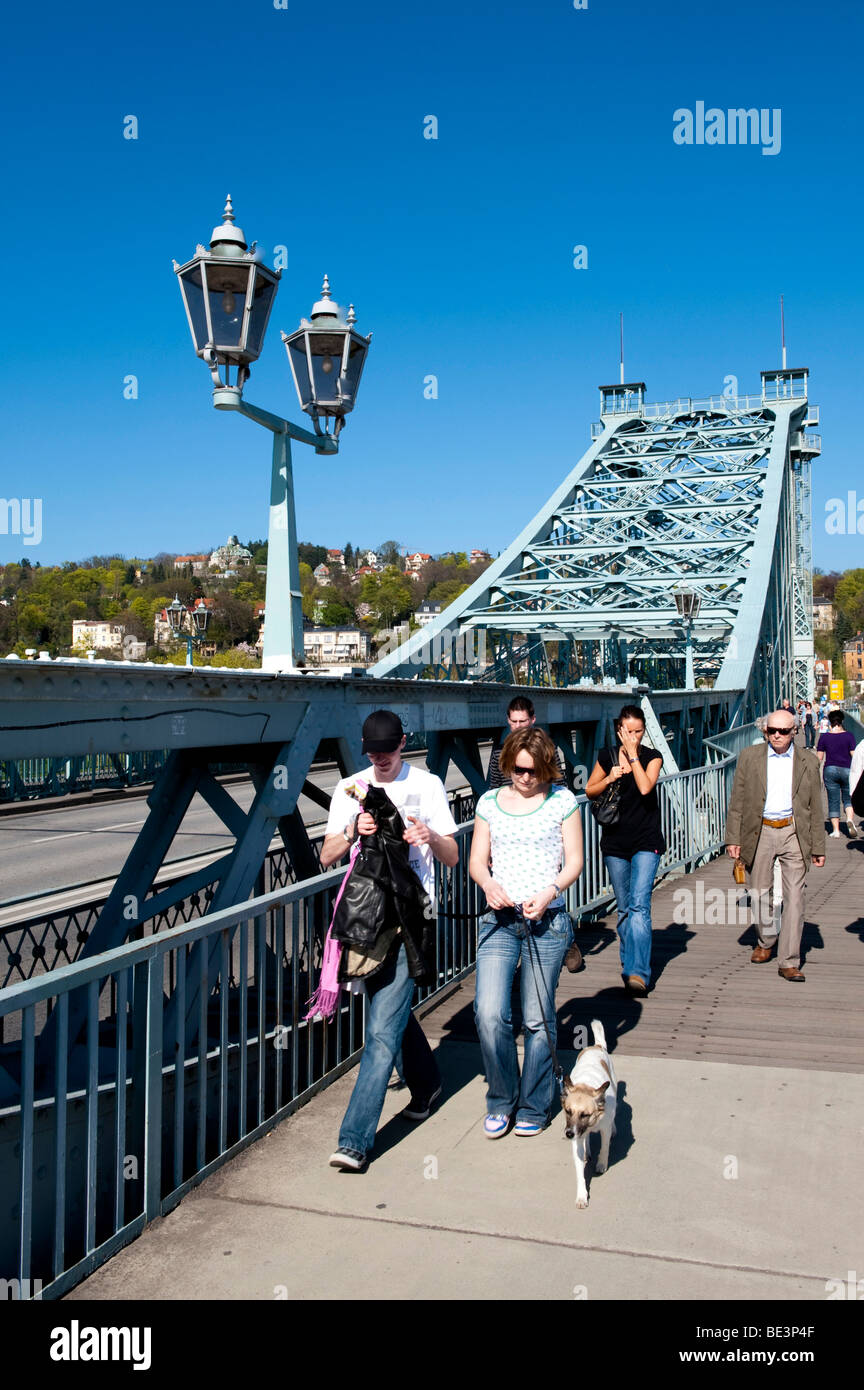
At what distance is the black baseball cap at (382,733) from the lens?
13.8 ft

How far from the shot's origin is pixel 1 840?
1933cm

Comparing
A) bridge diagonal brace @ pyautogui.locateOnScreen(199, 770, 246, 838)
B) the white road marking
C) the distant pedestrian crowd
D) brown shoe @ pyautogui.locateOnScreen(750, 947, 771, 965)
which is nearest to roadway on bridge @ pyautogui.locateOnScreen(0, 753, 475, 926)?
the white road marking

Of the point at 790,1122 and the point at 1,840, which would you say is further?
the point at 1,840

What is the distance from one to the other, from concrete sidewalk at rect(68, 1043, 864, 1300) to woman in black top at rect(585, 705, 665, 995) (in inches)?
72.6

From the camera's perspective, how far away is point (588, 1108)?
149 inches

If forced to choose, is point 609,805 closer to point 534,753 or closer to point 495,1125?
point 534,753

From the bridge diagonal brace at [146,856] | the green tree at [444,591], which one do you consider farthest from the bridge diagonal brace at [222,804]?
the green tree at [444,591]

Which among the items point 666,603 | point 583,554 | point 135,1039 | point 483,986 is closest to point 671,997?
point 483,986

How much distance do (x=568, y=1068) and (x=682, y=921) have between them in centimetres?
421

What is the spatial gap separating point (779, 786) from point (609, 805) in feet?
3.76

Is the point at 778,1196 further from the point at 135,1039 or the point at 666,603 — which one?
the point at 666,603

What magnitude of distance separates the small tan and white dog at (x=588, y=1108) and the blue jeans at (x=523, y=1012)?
0.98 ft

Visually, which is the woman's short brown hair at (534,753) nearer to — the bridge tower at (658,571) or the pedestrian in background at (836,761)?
the pedestrian in background at (836,761)
